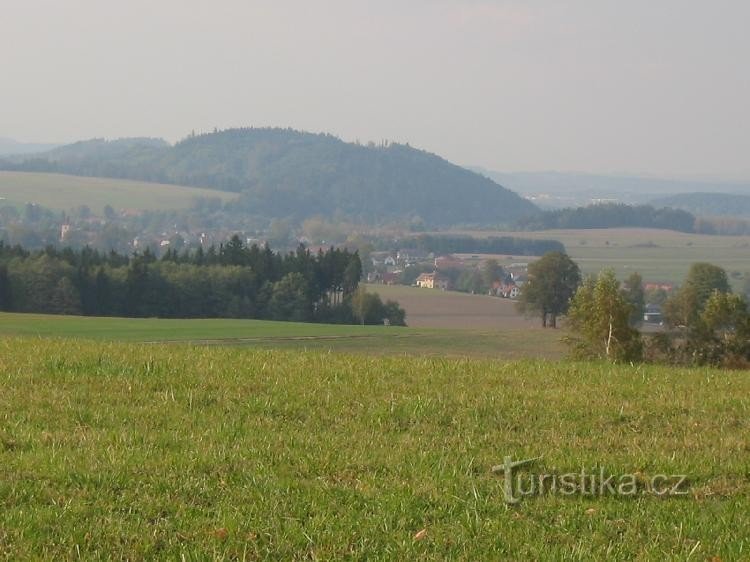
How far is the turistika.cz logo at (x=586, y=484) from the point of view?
24.8ft

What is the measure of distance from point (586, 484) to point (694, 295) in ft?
154

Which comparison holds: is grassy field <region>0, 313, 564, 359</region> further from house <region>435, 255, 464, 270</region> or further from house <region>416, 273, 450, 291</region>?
house <region>435, 255, 464, 270</region>

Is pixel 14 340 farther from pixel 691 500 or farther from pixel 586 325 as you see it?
pixel 586 325

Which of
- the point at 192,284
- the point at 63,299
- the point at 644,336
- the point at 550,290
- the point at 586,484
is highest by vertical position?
the point at 586,484

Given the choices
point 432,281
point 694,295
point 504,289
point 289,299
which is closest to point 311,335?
point 694,295

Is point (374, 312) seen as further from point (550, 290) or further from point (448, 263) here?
point (448, 263)

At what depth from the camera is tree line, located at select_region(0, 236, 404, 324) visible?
263 feet

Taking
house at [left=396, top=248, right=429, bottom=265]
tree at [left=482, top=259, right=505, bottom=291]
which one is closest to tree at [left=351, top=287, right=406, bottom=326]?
tree at [left=482, top=259, right=505, bottom=291]

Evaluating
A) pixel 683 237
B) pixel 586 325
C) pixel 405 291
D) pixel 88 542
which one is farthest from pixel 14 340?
pixel 683 237

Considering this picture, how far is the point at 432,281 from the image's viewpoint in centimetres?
12862

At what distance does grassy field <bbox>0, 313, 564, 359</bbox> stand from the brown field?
10.8 metres

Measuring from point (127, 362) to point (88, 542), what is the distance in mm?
6408

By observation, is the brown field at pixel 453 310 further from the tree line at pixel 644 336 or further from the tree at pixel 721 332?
the tree line at pixel 644 336

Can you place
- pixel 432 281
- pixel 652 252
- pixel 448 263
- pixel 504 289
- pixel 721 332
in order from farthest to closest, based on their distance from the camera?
pixel 652 252
pixel 448 263
pixel 432 281
pixel 504 289
pixel 721 332
